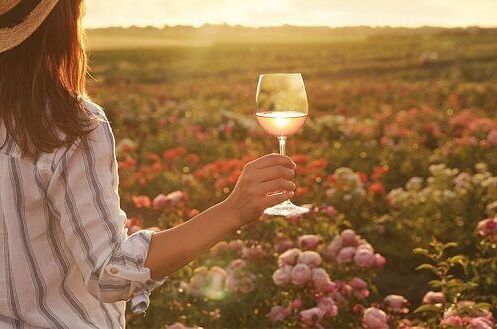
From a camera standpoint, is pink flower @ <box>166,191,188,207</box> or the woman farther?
pink flower @ <box>166,191,188,207</box>

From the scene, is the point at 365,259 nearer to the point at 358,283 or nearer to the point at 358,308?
the point at 358,283

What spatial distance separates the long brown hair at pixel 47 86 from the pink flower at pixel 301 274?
243cm

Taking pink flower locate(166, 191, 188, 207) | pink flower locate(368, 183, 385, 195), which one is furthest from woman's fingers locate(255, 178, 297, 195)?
pink flower locate(368, 183, 385, 195)

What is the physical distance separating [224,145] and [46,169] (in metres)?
7.68

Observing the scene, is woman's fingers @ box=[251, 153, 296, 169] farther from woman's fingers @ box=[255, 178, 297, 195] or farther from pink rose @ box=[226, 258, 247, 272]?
pink rose @ box=[226, 258, 247, 272]

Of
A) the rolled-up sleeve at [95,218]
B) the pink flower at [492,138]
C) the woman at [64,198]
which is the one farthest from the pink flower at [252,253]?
the pink flower at [492,138]

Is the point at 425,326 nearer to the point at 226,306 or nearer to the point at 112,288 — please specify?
the point at 226,306

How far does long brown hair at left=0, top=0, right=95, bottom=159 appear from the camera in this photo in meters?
1.98

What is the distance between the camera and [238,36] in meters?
57.1

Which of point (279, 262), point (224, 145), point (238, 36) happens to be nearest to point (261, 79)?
point (279, 262)

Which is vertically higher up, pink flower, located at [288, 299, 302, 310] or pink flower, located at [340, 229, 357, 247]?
pink flower, located at [340, 229, 357, 247]

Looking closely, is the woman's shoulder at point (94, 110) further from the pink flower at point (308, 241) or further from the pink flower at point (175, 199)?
the pink flower at point (175, 199)

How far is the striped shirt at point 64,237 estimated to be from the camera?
1965mm

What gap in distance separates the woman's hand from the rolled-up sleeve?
0.71ft
